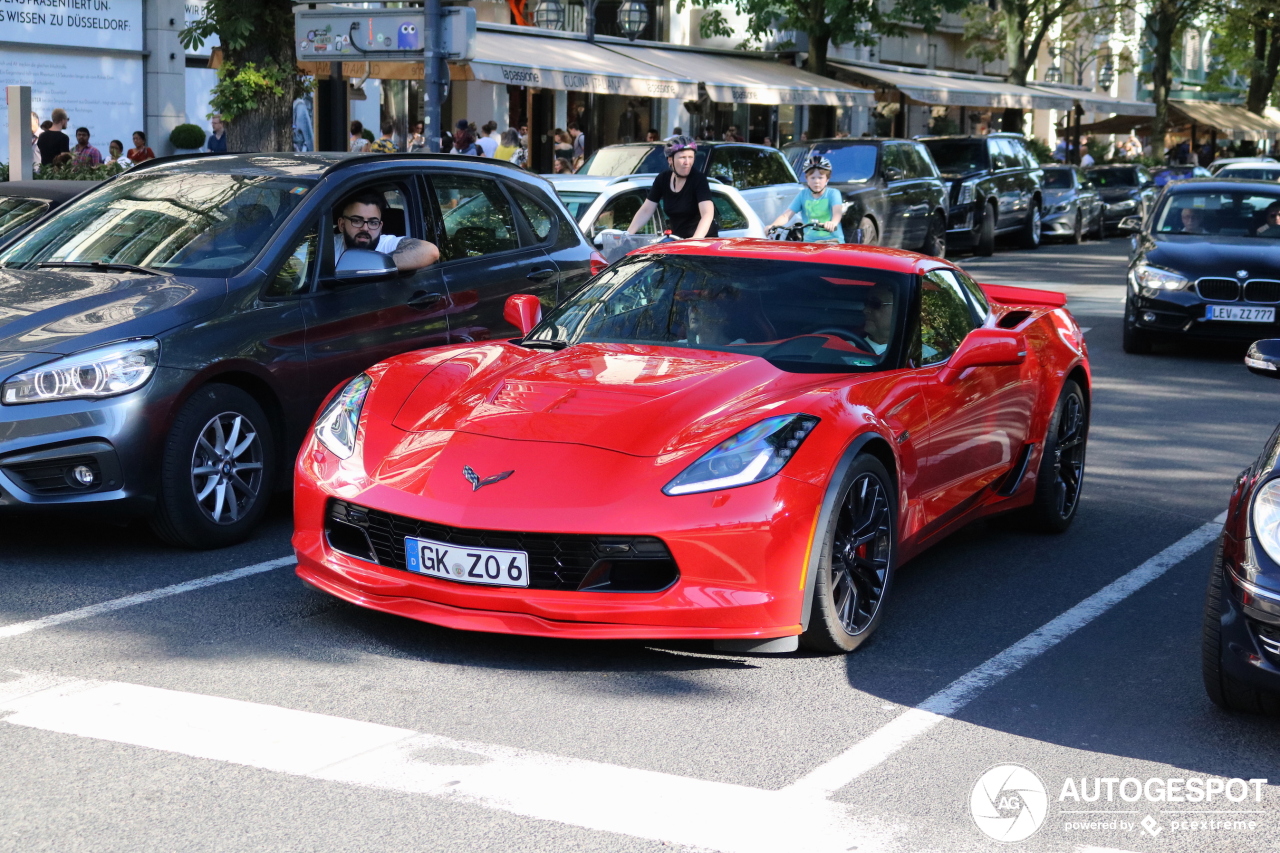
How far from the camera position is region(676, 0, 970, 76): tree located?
3275 cm

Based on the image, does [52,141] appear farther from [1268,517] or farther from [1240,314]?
[1268,517]

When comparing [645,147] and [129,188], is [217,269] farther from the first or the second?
[645,147]

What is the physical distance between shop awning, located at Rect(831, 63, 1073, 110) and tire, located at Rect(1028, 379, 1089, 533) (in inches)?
1182

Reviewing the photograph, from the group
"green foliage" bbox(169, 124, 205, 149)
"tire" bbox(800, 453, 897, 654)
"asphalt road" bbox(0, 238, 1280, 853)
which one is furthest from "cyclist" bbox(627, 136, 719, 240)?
"green foliage" bbox(169, 124, 205, 149)

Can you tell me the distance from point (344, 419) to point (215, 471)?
118 centimetres

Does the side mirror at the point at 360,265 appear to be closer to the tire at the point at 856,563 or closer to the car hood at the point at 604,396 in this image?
the car hood at the point at 604,396

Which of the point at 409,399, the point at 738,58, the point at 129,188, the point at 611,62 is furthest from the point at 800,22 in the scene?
the point at 409,399

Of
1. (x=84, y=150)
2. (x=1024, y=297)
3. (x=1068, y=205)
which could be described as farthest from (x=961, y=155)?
(x=1024, y=297)

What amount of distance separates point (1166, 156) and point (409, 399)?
161 feet

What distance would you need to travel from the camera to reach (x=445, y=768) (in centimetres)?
413

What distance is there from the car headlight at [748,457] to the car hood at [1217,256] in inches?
370

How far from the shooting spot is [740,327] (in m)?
5.99

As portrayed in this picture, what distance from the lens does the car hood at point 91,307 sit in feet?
20.4

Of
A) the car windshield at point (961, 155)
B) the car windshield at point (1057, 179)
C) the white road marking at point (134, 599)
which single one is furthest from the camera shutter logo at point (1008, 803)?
the car windshield at point (1057, 179)
